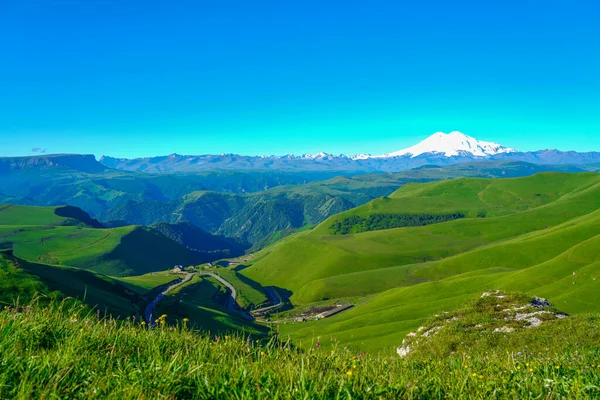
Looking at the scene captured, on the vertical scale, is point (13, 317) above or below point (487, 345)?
above

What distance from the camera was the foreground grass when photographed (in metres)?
4.66

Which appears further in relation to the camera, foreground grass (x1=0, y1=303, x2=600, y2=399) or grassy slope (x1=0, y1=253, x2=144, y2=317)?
grassy slope (x1=0, y1=253, x2=144, y2=317)

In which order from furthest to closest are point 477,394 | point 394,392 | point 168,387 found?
point 477,394 < point 394,392 < point 168,387

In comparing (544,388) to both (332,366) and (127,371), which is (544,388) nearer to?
(332,366)

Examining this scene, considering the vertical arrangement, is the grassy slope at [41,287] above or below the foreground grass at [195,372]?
below

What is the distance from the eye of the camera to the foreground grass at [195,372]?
466 cm

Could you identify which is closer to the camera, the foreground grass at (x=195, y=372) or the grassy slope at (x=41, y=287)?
the foreground grass at (x=195, y=372)

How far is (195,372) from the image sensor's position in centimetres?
527

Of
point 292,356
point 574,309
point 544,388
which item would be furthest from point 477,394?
point 574,309

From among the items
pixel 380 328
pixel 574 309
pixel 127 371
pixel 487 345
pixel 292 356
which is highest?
pixel 127 371

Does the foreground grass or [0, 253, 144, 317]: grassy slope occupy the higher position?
the foreground grass

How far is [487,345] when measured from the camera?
29719 mm

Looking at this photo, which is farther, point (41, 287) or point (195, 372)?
point (41, 287)

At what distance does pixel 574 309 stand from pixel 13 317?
84902mm
